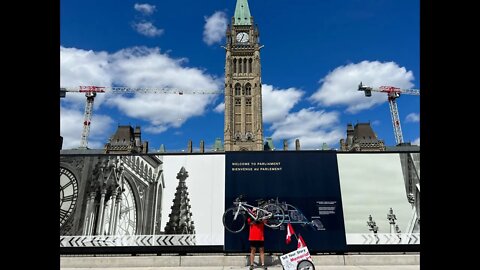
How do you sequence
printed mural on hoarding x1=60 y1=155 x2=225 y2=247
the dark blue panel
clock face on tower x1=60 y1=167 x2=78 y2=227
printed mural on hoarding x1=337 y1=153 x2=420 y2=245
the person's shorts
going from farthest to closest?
clock face on tower x1=60 y1=167 x2=78 y2=227
printed mural on hoarding x1=60 y1=155 x2=225 y2=247
printed mural on hoarding x1=337 y1=153 x2=420 y2=245
the dark blue panel
the person's shorts

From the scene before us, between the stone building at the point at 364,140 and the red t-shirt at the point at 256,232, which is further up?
the stone building at the point at 364,140

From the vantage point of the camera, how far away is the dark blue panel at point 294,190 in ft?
40.8

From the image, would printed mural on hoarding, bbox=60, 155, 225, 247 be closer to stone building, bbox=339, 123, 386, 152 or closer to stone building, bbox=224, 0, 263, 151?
stone building, bbox=339, 123, 386, 152

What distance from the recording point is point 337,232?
12.5 meters

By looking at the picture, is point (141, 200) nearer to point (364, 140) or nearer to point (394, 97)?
point (364, 140)

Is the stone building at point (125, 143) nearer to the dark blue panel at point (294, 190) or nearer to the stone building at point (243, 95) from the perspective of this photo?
the stone building at point (243, 95)

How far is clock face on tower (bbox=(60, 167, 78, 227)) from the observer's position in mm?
12905

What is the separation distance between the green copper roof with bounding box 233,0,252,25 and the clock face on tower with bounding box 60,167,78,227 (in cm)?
15206

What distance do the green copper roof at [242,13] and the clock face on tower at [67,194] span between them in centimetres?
15206

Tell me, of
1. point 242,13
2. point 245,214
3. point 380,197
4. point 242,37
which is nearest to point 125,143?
point 242,37

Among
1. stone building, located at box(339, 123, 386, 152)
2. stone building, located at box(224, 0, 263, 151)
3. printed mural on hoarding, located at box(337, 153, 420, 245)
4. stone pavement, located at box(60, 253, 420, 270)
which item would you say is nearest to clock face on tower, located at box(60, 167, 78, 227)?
stone pavement, located at box(60, 253, 420, 270)

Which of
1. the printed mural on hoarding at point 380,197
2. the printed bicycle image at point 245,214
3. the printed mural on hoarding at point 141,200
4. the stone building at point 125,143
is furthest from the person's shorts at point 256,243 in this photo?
the stone building at point 125,143

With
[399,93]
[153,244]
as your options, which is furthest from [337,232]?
[399,93]
